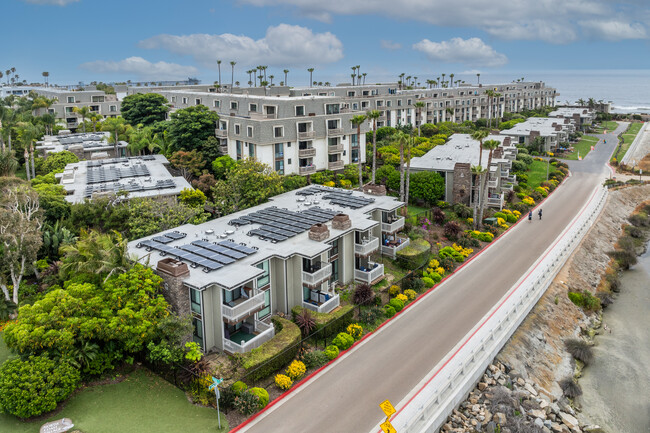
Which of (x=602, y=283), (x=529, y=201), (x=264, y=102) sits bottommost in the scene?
(x=602, y=283)

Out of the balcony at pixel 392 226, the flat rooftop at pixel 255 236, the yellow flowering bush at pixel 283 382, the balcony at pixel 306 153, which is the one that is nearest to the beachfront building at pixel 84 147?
the balcony at pixel 306 153

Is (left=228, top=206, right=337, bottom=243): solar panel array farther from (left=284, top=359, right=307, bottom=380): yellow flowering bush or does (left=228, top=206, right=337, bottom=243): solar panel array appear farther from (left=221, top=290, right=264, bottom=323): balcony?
(left=284, top=359, right=307, bottom=380): yellow flowering bush

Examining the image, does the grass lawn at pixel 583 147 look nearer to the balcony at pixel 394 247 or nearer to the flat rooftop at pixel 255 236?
the balcony at pixel 394 247

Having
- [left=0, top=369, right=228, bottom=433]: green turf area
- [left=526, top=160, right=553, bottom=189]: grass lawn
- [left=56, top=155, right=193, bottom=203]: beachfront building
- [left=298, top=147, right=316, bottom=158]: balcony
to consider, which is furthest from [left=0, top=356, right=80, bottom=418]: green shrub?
[left=526, top=160, right=553, bottom=189]: grass lawn

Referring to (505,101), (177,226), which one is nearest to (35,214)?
(177,226)

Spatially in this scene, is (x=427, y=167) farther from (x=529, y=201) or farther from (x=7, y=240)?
(x=7, y=240)

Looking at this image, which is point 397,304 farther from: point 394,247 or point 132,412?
point 132,412

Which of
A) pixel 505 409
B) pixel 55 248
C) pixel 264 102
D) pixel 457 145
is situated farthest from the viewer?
pixel 457 145
